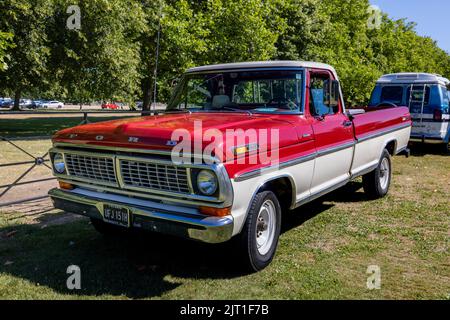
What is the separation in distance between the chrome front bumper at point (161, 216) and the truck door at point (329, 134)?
184 cm

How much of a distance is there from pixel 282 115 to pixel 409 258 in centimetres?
215

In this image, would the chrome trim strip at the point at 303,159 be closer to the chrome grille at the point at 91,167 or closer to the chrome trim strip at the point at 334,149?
the chrome trim strip at the point at 334,149

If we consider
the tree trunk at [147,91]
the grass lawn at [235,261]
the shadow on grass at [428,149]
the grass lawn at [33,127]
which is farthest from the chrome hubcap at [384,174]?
the tree trunk at [147,91]

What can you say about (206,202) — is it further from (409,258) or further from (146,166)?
(409,258)

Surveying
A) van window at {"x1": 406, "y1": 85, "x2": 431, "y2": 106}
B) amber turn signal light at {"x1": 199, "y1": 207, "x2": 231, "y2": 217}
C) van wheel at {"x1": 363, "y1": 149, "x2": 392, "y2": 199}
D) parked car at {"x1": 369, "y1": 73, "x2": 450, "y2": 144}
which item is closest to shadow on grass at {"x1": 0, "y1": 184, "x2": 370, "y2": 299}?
amber turn signal light at {"x1": 199, "y1": 207, "x2": 231, "y2": 217}

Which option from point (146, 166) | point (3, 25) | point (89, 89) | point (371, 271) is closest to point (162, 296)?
point (146, 166)

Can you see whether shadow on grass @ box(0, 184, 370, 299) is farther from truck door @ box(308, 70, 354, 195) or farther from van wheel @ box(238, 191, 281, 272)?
truck door @ box(308, 70, 354, 195)

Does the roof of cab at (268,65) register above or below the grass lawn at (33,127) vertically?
above

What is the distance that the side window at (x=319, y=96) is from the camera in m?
5.25

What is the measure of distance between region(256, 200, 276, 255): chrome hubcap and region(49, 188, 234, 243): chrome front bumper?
2.41ft

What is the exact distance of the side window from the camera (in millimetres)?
5246

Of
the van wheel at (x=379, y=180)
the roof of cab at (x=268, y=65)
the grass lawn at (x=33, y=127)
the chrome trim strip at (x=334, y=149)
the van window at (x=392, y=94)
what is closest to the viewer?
the chrome trim strip at (x=334, y=149)

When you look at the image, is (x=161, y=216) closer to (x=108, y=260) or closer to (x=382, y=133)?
(x=108, y=260)

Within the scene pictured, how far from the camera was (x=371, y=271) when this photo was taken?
438cm
